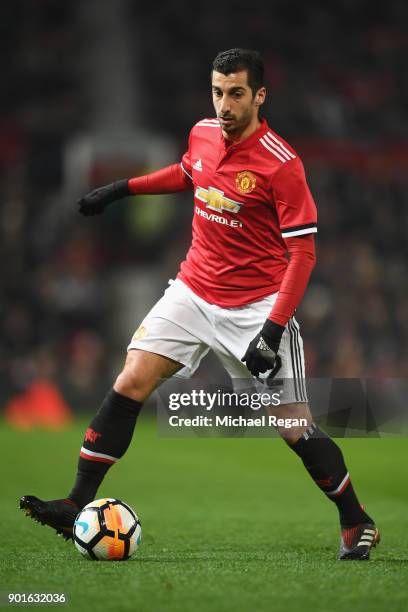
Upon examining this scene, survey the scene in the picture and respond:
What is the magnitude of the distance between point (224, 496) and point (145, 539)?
2251 mm

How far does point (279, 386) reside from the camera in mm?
4652

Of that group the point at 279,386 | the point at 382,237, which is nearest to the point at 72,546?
the point at 279,386

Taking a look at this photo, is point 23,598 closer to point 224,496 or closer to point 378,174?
point 224,496

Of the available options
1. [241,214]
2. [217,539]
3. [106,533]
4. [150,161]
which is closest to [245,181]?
[241,214]

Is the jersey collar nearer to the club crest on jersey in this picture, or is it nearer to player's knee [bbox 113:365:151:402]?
the club crest on jersey

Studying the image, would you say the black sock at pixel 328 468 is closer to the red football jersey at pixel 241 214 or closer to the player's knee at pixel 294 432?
the player's knee at pixel 294 432

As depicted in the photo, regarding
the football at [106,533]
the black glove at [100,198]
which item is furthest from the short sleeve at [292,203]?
the football at [106,533]

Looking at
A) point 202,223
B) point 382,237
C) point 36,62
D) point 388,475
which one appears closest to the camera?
point 202,223

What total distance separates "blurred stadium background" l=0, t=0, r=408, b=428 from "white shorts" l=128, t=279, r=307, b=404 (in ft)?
31.1

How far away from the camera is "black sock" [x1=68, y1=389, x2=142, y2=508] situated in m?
4.70

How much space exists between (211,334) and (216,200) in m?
0.60

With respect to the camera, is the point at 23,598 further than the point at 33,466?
No

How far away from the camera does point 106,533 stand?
14.5 ft

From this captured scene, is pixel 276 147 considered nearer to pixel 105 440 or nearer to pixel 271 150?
pixel 271 150
